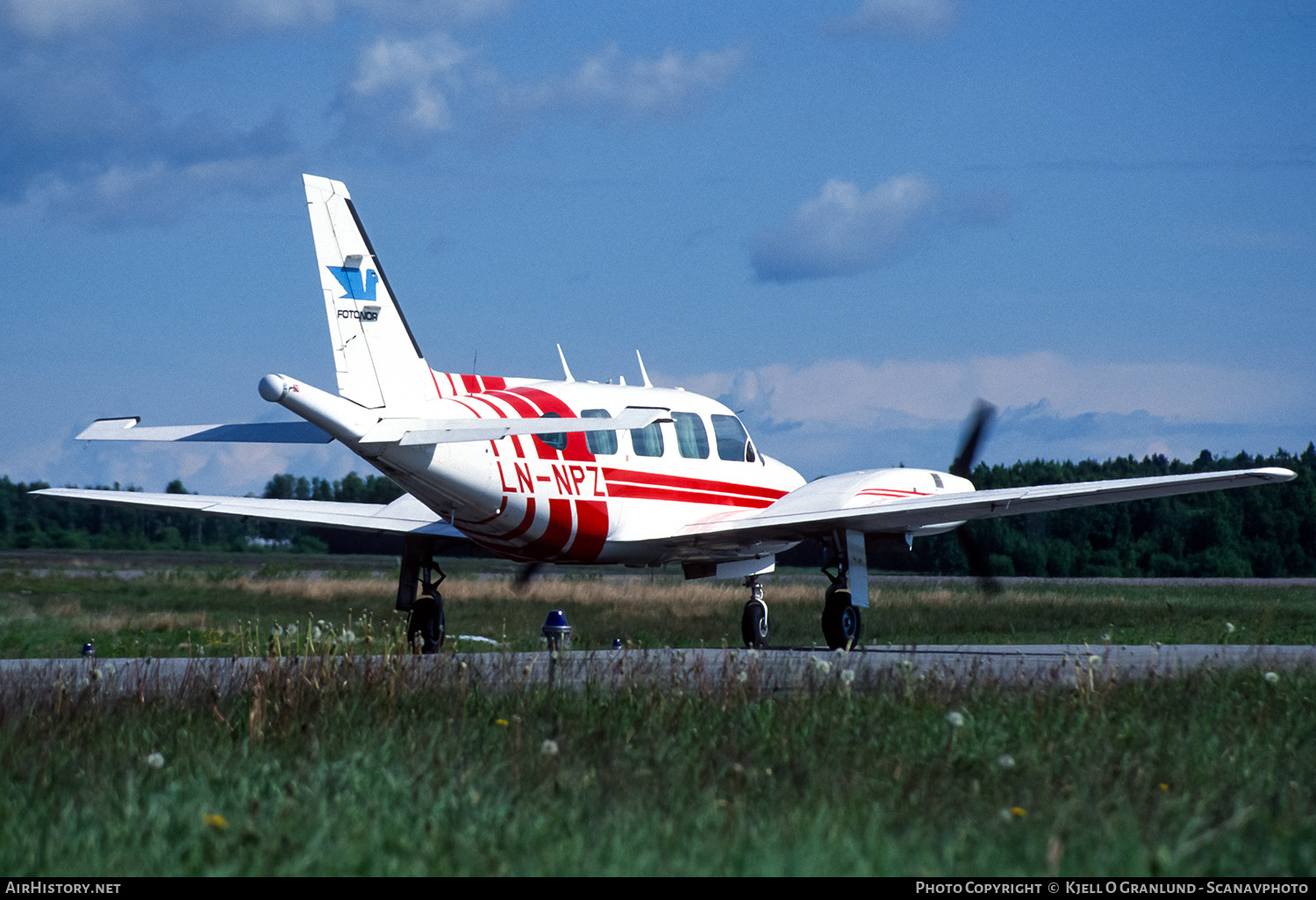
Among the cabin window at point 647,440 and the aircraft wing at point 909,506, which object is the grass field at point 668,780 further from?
the cabin window at point 647,440

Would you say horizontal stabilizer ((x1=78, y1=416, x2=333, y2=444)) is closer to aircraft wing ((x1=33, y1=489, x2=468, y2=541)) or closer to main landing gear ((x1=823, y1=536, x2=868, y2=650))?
aircraft wing ((x1=33, y1=489, x2=468, y2=541))

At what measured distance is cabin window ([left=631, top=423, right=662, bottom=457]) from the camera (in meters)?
18.6

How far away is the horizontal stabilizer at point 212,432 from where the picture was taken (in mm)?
14344

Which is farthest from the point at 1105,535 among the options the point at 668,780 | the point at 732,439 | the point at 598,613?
the point at 668,780

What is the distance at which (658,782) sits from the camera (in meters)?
6.66

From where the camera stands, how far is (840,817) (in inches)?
229

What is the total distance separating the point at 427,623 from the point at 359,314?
5.12 metres

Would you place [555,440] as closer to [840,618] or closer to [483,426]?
[483,426]

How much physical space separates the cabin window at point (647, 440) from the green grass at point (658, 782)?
8.97 meters

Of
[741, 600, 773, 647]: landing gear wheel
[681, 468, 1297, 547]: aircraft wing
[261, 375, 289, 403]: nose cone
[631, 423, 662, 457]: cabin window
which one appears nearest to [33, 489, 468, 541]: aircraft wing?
[631, 423, 662, 457]: cabin window

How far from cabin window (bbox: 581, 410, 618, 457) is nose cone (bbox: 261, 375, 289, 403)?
5.05 m

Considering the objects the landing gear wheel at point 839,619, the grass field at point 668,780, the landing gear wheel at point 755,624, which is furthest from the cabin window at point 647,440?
the grass field at point 668,780

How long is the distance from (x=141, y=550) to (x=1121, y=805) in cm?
8114
